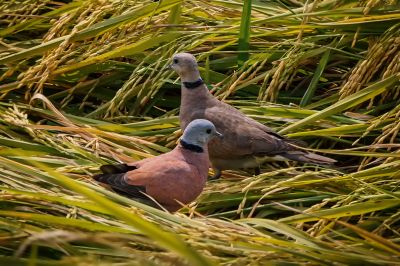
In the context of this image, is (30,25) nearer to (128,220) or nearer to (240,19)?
(240,19)

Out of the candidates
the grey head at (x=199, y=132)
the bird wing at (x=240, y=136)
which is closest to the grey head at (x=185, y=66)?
the bird wing at (x=240, y=136)

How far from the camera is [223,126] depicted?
527 cm

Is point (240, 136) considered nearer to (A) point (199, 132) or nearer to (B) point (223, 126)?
(B) point (223, 126)

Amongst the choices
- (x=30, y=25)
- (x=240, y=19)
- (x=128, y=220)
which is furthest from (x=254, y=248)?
(x=30, y=25)

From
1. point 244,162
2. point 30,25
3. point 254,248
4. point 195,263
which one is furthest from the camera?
point 30,25

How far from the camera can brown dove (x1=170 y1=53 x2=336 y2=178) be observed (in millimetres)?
5168

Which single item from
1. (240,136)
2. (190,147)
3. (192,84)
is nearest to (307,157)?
(240,136)

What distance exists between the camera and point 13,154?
14.5ft

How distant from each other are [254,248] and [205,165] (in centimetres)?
135

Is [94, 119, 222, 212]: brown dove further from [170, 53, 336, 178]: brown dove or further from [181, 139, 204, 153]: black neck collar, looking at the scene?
[170, 53, 336, 178]: brown dove

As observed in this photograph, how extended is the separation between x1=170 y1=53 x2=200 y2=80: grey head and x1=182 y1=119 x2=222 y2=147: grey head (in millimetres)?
435

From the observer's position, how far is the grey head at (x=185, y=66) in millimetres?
5277

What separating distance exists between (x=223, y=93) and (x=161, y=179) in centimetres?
95

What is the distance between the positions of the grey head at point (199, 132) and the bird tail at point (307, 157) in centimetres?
34
